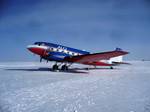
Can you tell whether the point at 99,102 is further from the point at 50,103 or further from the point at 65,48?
the point at 65,48

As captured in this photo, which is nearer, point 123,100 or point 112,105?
point 112,105

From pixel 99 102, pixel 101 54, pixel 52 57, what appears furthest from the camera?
pixel 52 57

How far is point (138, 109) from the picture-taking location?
520 cm

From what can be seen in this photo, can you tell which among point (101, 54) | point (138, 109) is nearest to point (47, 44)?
point (101, 54)

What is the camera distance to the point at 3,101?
600cm

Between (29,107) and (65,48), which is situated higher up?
(65,48)

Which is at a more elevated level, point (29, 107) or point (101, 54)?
point (101, 54)

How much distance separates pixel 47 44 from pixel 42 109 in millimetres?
16133

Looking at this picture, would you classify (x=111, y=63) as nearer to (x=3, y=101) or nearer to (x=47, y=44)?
(x=47, y=44)

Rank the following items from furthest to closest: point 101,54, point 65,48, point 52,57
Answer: point 65,48, point 52,57, point 101,54

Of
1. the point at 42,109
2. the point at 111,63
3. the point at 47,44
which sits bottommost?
the point at 42,109

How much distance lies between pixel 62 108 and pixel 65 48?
16666mm

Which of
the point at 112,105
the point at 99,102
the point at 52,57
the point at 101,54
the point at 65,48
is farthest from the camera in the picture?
the point at 65,48

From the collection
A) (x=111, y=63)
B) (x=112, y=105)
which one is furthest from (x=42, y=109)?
(x=111, y=63)
